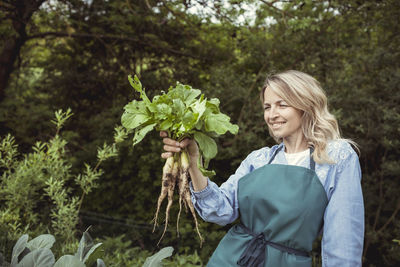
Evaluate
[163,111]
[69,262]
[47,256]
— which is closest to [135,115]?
[163,111]

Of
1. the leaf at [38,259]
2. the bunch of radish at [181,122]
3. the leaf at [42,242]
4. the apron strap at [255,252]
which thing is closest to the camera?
the bunch of radish at [181,122]

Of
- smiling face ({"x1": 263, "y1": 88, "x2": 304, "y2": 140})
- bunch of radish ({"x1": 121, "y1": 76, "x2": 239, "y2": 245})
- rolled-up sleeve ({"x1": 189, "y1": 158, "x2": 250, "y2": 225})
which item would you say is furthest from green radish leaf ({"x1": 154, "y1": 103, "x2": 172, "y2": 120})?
smiling face ({"x1": 263, "y1": 88, "x2": 304, "y2": 140})

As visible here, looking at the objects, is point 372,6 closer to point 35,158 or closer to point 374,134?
point 374,134

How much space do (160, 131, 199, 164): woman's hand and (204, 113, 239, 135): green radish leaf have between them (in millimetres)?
125

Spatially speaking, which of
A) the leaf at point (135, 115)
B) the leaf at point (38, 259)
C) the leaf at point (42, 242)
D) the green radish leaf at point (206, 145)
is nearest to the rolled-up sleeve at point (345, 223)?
the green radish leaf at point (206, 145)

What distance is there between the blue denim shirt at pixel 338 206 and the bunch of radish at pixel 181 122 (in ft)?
0.45

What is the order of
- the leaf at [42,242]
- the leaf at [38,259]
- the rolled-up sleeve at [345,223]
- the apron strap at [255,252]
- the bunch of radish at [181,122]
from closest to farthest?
the rolled-up sleeve at [345,223]
the bunch of radish at [181,122]
the apron strap at [255,252]
the leaf at [38,259]
the leaf at [42,242]

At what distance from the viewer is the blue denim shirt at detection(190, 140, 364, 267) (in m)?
1.53

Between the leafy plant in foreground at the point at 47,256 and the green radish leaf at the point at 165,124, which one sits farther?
the leafy plant in foreground at the point at 47,256

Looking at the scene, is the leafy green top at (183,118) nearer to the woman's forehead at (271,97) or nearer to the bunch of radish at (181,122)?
the bunch of radish at (181,122)

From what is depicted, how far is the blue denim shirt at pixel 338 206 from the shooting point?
1.53 m

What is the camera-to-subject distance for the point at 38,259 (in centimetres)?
192

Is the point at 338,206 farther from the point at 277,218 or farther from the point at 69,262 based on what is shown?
the point at 69,262

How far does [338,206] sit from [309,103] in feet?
1.80
